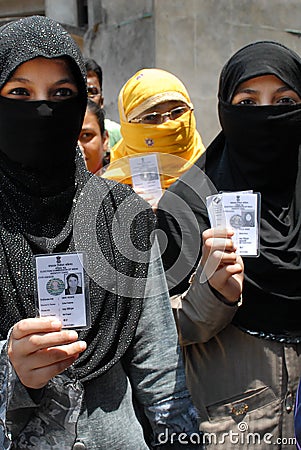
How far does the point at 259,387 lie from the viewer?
7.04 ft

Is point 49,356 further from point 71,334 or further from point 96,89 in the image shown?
point 96,89

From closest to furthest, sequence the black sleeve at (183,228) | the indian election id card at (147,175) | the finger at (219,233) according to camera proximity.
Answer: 1. the finger at (219,233)
2. the black sleeve at (183,228)
3. the indian election id card at (147,175)

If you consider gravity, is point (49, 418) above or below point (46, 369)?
below

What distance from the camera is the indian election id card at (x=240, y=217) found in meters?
2.03

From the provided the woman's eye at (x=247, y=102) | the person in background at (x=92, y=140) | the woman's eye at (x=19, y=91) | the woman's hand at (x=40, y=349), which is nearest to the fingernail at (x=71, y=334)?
the woman's hand at (x=40, y=349)

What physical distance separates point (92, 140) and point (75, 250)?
1.94 metres

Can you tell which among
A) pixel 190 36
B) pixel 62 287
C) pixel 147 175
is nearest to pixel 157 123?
pixel 147 175

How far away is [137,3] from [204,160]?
4857 mm

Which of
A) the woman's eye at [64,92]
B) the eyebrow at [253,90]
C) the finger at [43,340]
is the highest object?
the eyebrow at [253,90]

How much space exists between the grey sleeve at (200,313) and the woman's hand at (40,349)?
0.70m

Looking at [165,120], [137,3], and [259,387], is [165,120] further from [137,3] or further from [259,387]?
[137,3]

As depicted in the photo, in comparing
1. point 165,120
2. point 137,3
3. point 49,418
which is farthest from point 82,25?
point 49,418

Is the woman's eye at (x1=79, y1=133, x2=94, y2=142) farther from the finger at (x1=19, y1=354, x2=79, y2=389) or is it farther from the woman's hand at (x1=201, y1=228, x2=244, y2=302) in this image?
the finger at (x1=19, y1=354, x2=79, y2=389)

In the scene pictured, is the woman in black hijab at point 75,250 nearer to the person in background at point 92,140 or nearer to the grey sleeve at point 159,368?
the grey sleeve at point 159,368
